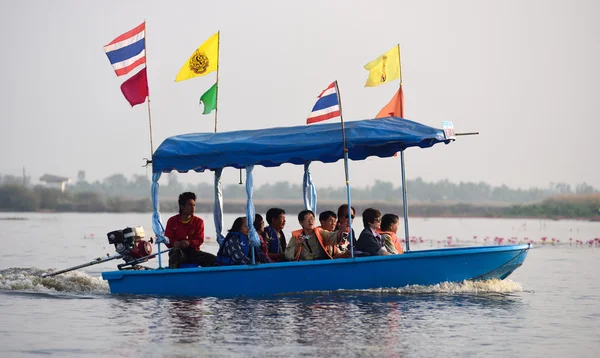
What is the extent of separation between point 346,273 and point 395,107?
396cm

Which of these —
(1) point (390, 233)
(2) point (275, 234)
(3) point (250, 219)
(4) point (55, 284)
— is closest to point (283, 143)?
(3) point (250, 219)

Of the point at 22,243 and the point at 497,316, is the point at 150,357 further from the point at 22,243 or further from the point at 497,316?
the point at 22,243

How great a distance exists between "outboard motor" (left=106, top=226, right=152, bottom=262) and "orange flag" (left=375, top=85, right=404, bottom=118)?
468 centimetres

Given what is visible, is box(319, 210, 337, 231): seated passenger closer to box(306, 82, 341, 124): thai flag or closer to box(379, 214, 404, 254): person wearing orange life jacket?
box(379, 214, 404, 254): person wearing orange life jacket

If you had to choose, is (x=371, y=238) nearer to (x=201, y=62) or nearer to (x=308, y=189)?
(x=308, y=189)

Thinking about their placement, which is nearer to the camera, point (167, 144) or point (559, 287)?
point (167, 144)

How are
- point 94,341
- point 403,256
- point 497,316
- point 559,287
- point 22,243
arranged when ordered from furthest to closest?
point 22,243, point 559,287, point 403,256, point 497,316, point 94,341

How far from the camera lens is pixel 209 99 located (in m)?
17.8

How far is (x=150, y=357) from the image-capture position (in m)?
10.9

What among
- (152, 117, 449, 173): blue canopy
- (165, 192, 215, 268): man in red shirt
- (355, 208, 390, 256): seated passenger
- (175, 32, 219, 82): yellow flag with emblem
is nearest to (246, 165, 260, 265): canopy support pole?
(152, 117, 449, 173): blue canopy

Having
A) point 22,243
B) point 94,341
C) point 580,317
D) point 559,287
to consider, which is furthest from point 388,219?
point 22,243

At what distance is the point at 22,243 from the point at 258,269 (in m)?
17.1

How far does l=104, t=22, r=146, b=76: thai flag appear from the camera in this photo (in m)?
16.4

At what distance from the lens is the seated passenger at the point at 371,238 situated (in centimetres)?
1563
